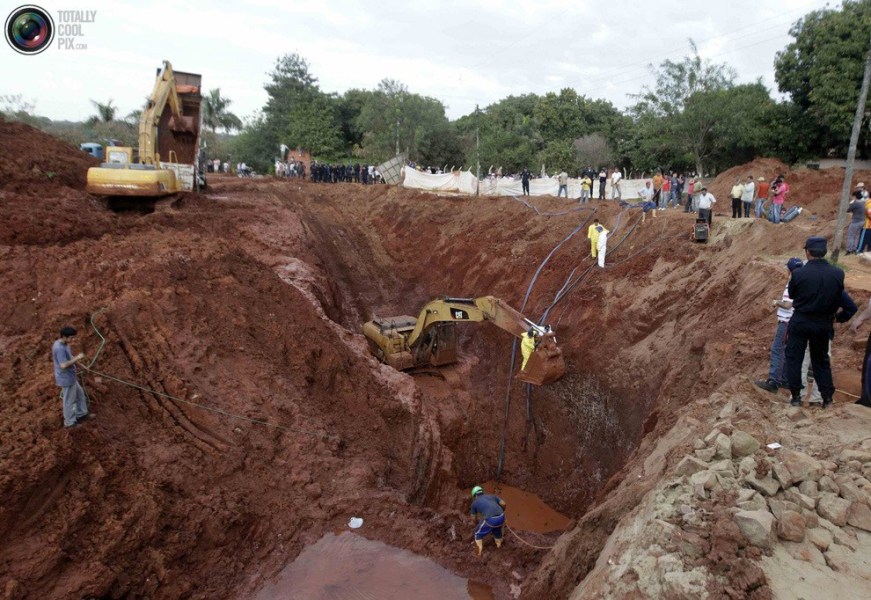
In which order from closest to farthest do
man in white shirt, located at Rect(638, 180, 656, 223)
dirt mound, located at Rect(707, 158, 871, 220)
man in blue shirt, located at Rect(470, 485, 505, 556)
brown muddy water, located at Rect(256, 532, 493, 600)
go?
brown muddy water, located at Rect(256, 532, 493, 600), man in blue shirt, located at Rect(470, 485, 505, 556), man in white shirt, located at Rect(638, 180, 656, 223), dirt mound, located at Rect(707, 158, 871, 220)

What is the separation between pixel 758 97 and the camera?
26719mm

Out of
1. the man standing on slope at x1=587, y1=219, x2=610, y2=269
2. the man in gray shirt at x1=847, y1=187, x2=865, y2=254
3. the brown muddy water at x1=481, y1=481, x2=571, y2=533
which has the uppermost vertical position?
the man in gray shirt at x1=847, y1=187, x2=865, y2=254

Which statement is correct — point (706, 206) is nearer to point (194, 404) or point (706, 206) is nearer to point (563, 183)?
point (563, 183)

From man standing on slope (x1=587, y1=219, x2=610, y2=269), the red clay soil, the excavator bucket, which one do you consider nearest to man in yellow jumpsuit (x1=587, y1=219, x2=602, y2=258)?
man standing on slope (x1=587, y1=219, x2=610, y2=269)

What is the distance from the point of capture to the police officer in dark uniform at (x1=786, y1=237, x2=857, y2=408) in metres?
5.75

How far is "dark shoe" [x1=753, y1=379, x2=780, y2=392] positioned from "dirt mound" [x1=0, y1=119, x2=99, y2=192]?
54.2 ft

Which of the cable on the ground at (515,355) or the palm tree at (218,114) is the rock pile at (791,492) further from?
the palm tree at (218,114)

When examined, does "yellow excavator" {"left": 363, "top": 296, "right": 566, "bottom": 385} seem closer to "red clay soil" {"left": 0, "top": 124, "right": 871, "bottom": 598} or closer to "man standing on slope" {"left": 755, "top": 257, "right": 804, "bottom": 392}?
"red clay soil" {"left": 0, "top": 124, "right": 871, "bottom": 598}

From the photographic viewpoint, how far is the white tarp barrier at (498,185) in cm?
2441

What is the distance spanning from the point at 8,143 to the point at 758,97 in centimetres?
3118

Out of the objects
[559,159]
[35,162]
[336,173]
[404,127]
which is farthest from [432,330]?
[404,127]

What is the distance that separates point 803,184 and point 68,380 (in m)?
24.0

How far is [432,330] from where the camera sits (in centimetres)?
1359

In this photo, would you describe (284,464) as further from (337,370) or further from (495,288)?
(495,288)
